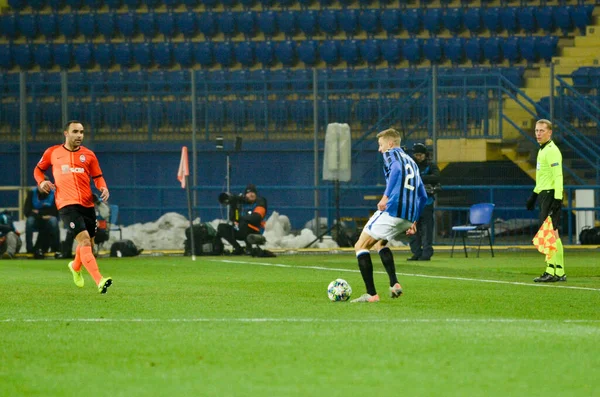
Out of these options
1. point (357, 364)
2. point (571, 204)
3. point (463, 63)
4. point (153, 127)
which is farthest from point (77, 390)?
point (463, 63)

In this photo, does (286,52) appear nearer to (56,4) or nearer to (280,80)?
(280,80)

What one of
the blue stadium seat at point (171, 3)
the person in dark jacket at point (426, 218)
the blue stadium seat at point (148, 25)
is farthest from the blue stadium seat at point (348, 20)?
the person in dark jacket at point (426, 218)

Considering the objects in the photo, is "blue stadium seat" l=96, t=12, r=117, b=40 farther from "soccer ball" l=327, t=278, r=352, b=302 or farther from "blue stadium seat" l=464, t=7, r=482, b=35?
"soccer ball" l=327, t=278, r=352, b=302

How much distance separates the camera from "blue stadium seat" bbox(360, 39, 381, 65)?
3141 cm

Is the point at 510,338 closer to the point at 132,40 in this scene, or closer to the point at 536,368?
the point at 536,368

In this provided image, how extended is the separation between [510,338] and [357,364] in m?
1.70

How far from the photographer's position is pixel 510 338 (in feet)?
28.5

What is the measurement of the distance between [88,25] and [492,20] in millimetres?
10791

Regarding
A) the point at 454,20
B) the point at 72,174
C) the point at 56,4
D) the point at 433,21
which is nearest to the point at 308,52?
the point at 433,21

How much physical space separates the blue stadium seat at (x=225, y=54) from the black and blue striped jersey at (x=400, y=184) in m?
20.6

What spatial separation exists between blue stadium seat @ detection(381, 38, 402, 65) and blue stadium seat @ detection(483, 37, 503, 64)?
216cm

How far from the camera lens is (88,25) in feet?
109

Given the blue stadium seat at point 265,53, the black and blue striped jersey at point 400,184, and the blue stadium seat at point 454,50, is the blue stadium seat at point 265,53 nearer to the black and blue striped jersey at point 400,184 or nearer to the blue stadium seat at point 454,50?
the blue stadium seat at point 454,50

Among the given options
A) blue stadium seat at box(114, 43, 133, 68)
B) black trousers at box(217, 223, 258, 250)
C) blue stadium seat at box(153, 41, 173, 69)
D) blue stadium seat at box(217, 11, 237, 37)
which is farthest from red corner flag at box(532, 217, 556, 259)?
blue stadium seat at box(114, 43, 133, 68)
